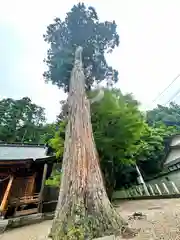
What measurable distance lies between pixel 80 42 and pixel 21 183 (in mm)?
6735

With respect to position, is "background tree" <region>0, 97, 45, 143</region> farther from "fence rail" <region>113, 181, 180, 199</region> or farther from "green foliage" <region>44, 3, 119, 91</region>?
"green foliage" <region>44, 3, 119, 91</region>

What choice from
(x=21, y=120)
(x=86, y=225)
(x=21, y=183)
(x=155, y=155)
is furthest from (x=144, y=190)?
(x=21, y=120)

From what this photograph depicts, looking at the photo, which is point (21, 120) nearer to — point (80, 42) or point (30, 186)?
point (30, 186)

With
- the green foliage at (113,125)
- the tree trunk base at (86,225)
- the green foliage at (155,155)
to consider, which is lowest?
the tree trunk base at (86,225)

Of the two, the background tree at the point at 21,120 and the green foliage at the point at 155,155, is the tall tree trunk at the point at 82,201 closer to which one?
the green foliage at the point at 155,155

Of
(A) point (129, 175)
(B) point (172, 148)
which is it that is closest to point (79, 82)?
(A) point (129, 175)

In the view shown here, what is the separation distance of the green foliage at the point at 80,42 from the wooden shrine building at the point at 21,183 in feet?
11.6

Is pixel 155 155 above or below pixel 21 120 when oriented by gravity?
below

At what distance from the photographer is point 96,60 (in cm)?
833

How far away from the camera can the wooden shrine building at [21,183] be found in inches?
267

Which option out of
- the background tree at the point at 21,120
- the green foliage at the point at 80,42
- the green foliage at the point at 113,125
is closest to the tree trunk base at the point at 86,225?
the green foliage at the point at 113,125

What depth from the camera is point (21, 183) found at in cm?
831

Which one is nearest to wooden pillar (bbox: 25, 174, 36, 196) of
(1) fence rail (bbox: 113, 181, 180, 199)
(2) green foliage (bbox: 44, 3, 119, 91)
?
(2) green foliage (bbox: 44, 3, 119, 91)

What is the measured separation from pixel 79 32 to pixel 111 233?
25.3 ft
